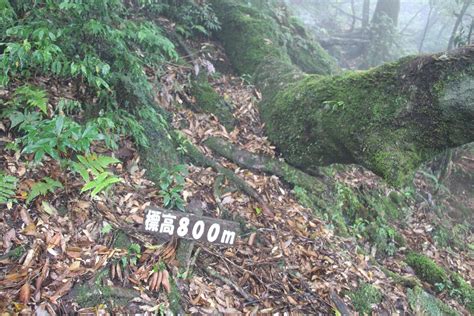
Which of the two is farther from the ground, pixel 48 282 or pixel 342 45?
pixel 342 45

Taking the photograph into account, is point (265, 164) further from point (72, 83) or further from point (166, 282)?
point (72, 83)

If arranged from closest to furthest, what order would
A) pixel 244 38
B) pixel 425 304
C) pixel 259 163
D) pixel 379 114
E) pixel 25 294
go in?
pixel 25 294
pixel 379 114
pixel 425 304
pixel 259 163
pixel 244 38

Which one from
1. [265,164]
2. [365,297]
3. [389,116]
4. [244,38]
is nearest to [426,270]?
[365,297]

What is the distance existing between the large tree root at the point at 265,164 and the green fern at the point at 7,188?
2.42 meters

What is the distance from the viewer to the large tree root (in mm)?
5070

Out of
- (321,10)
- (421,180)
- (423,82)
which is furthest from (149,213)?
(321,10)

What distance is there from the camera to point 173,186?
4090 mm

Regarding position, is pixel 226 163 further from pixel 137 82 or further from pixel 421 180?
pixel 421 180

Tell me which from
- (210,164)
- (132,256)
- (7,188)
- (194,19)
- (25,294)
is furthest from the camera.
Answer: (194,19)

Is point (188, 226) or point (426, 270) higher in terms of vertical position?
point (188, 226)

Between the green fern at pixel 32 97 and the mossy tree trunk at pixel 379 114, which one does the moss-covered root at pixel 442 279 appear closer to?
the mossy tree trunk at pixel 379 114

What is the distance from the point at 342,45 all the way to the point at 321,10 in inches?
151

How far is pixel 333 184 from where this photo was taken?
18.7 ft

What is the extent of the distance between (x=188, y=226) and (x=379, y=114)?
Answer: 2.45m
